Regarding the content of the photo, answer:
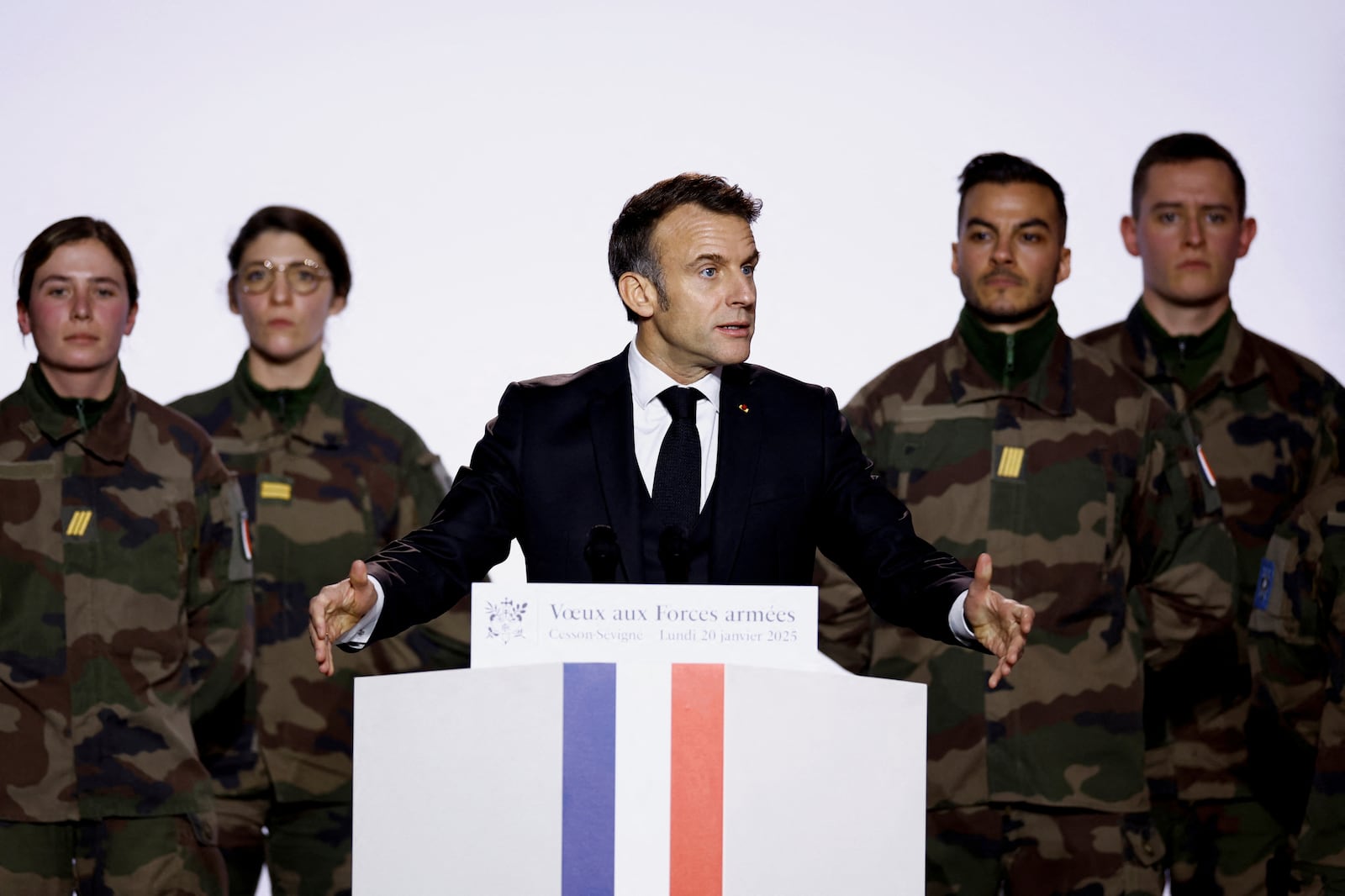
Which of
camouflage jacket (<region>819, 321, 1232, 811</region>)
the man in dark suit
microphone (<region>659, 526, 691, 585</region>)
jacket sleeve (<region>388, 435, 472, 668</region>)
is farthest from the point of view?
jacket sleeve (<region>388, 435, 472, 668</region>)

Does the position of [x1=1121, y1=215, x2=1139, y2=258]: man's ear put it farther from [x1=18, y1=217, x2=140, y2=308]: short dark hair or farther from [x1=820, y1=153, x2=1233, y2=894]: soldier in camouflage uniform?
[x1=18, y1=217, x2=140, y2=308]: short dark hair

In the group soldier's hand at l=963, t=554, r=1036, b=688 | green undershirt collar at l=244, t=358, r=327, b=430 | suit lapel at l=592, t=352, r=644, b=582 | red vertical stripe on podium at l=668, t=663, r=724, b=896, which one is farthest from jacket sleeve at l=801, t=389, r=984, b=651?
green undershirt collar at l=244, t=358, r=327, b=430

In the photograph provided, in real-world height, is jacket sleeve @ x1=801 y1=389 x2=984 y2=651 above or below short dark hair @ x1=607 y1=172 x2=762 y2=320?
below

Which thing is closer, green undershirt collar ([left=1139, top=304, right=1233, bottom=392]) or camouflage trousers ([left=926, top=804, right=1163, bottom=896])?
camouflage trousers ([left=926, top=804, right=1163, bottom=896])

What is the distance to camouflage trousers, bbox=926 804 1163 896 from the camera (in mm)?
4008

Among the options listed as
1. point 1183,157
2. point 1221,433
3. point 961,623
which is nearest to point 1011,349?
point 1221,433

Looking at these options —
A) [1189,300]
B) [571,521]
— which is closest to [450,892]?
[571,521]

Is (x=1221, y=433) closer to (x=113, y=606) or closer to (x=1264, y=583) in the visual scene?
(x=1264, y=583)

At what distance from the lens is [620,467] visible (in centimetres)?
301

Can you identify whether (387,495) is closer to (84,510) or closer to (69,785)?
(84,510)

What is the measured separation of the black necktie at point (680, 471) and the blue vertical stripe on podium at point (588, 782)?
0.75 m

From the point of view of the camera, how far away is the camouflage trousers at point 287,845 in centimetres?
471

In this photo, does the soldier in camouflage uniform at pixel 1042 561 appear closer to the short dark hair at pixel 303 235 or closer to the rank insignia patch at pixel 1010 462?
the rank insignia patch at pixel 1010 462

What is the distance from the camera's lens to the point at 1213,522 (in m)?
4.40
